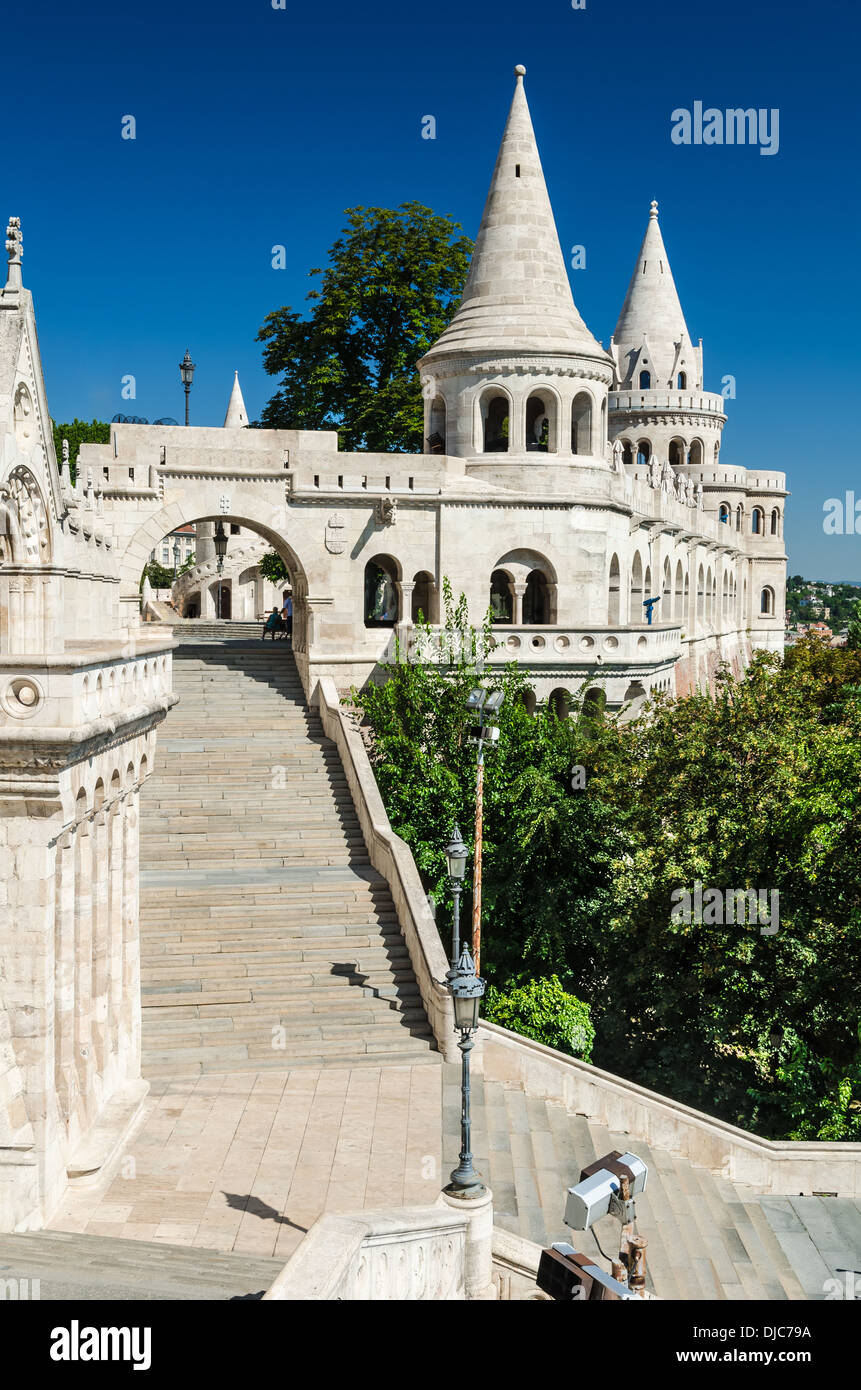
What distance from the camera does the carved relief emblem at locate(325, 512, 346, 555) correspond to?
2941 centimetres

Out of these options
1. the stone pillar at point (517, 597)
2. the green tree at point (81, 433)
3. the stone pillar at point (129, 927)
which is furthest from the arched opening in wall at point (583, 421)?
the green tree at point (81, 433)

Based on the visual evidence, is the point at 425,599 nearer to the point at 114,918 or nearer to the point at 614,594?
the point at 614,594

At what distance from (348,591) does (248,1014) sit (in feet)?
45.2

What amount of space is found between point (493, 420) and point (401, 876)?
17046 millimetres

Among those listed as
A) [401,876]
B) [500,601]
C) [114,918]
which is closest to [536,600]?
[500,601]

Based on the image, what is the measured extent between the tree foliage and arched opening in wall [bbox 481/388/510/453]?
8639mm

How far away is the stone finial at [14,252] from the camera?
45.1ft

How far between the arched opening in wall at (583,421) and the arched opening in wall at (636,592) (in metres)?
5.83

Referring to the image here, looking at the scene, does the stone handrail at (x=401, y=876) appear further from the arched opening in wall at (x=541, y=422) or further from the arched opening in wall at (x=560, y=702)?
the arched opening in wall at (x=541, y=422)

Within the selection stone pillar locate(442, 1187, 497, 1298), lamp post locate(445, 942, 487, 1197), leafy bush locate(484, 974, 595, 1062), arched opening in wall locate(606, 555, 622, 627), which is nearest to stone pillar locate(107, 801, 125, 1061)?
lamp post locate(445, 942, 487, 1197)

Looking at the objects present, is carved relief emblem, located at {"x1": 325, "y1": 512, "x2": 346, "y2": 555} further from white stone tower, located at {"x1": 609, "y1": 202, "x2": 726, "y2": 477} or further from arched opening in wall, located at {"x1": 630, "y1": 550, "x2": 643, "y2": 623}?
white stone tower, located at {"x1": 609, "y1": 202, "x2": 726, "y2": 477}

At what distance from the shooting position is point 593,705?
2798cm
